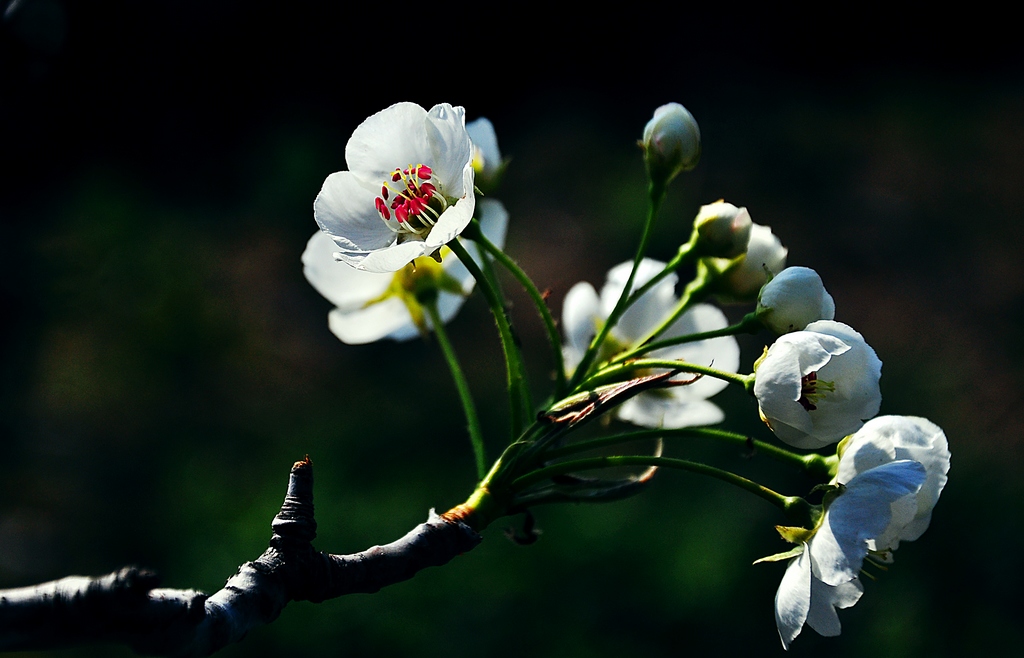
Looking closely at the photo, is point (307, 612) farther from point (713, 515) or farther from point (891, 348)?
point (891, 348)

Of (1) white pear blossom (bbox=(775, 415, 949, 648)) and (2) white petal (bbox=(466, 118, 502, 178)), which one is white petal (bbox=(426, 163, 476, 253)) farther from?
(1) white pear blossom (bbox=(775, 415, 949, 648))

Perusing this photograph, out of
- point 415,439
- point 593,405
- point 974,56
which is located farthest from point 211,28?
point 593,405

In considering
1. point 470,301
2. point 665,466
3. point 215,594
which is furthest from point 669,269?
point 470,301

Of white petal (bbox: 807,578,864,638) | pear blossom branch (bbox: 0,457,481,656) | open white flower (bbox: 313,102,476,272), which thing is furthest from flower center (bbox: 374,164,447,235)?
white petal (bbox: 807,578,864,638)

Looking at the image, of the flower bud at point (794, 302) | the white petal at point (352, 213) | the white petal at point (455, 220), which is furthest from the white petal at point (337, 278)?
the flower bud at point (794, 302)

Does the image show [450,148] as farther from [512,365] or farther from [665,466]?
[665,466]

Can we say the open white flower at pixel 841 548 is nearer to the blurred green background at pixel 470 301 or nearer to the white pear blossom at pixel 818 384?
the white pear blossom at pixel 818 384
